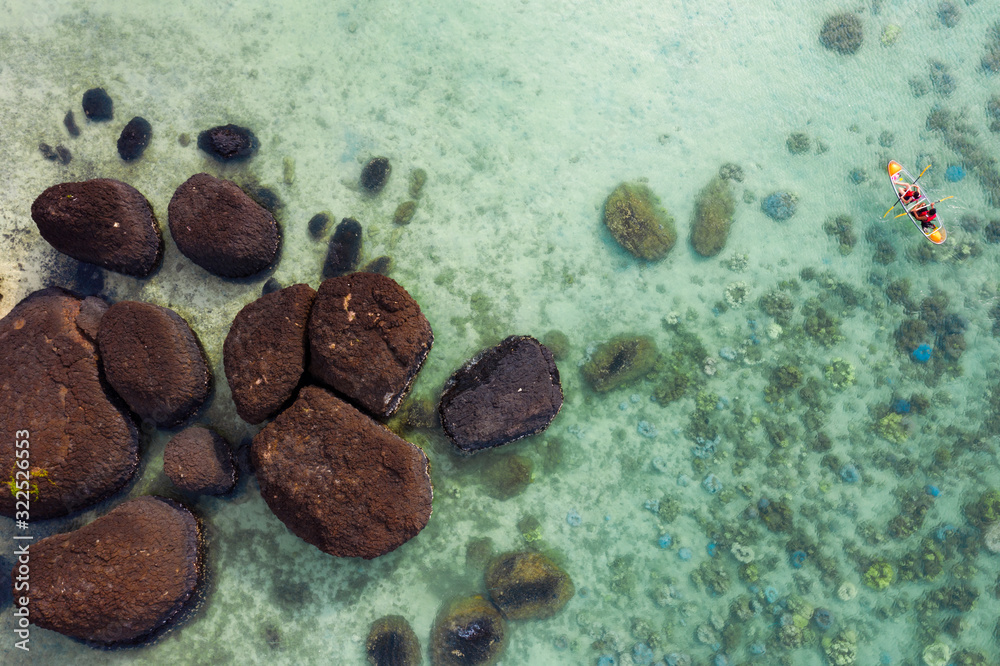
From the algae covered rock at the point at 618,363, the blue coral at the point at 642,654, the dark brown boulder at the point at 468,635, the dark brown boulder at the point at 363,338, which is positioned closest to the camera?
the dark brown boulder at the point at 363,338

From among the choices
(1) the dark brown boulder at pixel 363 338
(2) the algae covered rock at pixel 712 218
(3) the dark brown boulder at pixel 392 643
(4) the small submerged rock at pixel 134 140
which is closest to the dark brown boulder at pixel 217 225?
(4) the small submerged rock at pixel 134 140

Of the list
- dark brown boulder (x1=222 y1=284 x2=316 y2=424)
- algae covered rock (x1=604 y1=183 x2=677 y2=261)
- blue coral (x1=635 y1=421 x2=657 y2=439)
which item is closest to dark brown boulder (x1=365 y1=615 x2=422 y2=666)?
dark brown boulder (x1=222 y1=284 x2=316 y2=424)

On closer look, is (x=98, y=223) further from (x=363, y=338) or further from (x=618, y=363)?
(x=618, y=363)

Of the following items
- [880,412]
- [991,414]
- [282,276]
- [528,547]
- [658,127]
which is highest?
[658,127]

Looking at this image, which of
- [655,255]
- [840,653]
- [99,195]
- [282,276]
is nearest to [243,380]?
[282,276]

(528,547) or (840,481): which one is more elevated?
(840,481)

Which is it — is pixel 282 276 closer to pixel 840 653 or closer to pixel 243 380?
pixel 243 380

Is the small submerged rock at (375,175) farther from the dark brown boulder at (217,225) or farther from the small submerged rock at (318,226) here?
the dark brown boulder at (217,225)
